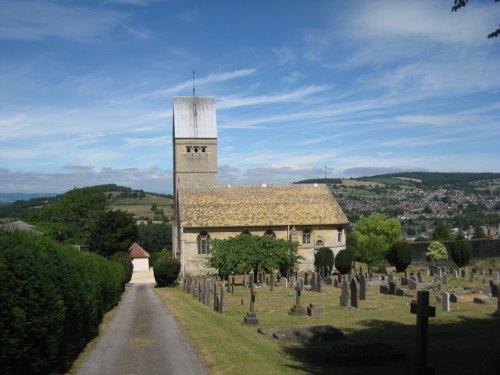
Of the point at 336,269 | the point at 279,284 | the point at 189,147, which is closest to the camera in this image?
the point at 279,284

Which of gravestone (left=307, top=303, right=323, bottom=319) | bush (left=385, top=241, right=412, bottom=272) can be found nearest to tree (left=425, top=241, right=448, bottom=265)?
bush (left=385, top=241, right=412, bottom=272)

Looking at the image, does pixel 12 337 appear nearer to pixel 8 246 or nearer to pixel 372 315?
pixel 8 246

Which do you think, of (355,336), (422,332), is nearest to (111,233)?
(355,336)

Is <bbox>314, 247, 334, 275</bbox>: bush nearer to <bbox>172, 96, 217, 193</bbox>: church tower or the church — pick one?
the church

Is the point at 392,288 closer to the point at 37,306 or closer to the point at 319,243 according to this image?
the point at 319,243

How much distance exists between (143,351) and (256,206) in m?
40.3

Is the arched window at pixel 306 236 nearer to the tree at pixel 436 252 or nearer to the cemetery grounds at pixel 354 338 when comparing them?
the tree at pixel 436 252

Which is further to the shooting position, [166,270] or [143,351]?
[166,270]

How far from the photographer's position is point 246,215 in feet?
172

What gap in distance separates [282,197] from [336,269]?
944cm

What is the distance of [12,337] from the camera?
29.5 ft

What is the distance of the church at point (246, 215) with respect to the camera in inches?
1994

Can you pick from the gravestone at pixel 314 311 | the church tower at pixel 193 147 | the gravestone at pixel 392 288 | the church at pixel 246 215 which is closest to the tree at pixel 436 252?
the church at pixel 246 215

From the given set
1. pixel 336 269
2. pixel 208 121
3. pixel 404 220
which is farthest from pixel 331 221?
pixel 404 220
